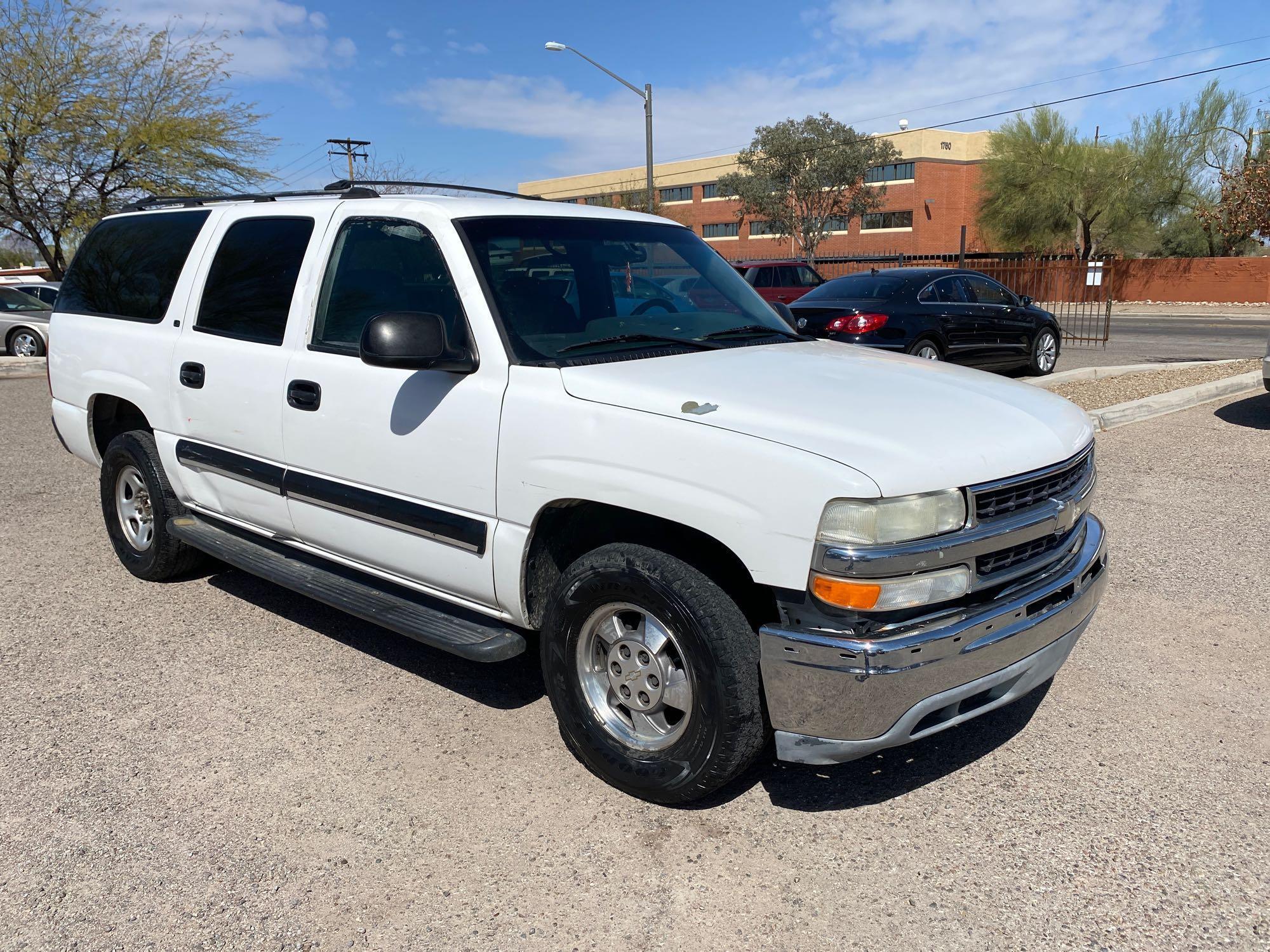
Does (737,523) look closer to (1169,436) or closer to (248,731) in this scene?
(248,731)

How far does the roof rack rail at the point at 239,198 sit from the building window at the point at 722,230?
66.3 m

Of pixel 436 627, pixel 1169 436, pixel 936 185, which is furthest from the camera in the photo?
pixel 936 185

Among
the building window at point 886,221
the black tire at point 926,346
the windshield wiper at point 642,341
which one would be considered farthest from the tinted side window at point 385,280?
the building window at point 886,221

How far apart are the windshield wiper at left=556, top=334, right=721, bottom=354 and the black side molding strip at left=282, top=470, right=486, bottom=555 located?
718 millimetres

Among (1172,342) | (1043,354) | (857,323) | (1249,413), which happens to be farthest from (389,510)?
(1172,342)

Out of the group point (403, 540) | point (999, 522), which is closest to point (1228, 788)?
point (999, 522)

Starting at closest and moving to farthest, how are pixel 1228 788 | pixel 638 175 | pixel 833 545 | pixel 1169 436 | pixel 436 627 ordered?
pixel 833 545
pixel 1228 788
pixel 436 627
pixel 1169 436
pixel 638 175

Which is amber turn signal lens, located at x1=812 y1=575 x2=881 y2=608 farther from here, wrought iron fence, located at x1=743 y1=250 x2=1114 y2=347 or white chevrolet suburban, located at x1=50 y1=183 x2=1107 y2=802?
wrought iron fence, located at x1=743 y1=250 x2=1114 y2=347

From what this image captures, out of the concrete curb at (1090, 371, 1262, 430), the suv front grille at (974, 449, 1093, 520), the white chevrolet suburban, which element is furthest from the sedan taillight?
the suv front grille at (974, 449, 1093, 520)

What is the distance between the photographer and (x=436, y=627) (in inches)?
146

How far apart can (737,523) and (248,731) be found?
218cm

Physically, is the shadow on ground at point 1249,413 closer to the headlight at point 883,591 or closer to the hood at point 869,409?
the hood at point 869,409

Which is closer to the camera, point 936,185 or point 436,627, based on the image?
point 436,627

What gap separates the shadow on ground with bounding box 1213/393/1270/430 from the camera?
9.94 m
